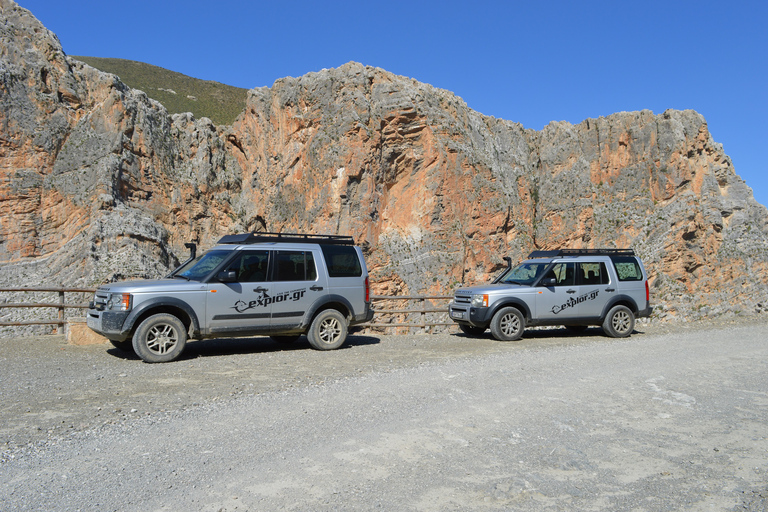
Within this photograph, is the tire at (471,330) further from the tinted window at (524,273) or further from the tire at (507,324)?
the tinted window at (524,273)

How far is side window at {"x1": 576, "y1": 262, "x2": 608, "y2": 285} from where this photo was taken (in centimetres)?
1309

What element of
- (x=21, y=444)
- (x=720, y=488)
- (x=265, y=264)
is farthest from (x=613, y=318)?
(x=21, y=444)

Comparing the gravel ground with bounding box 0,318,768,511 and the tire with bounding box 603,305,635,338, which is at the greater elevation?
the tire with bounding box 603,305,635,338

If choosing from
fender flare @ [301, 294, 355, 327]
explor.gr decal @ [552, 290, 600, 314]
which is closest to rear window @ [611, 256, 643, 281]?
explor.gr decal @ [552, 290, 600, 314]

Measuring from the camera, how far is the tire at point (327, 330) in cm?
1048

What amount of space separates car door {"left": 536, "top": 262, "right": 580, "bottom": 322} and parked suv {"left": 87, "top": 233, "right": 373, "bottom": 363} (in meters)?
4.37

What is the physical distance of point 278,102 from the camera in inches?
1202

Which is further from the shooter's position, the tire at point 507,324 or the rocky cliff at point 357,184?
the rocky cliff at point 357,184

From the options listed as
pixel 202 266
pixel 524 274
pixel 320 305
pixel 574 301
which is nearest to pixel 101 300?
pixel 202 266

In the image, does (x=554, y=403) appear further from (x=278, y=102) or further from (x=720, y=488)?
(x=278, y=102)

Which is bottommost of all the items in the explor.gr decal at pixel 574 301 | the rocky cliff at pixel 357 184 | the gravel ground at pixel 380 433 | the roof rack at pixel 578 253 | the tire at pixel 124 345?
the gravel ground at pixel 380 433

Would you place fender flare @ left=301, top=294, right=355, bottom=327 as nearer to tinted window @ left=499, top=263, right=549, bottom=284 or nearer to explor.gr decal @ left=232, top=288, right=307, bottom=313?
explor.gr decal @ left=232, top=288, right=307, bottom=313

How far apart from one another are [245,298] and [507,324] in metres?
6.15

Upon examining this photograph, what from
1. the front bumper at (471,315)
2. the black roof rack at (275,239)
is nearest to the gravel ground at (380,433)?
the black roof rack at (275,239)
